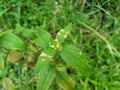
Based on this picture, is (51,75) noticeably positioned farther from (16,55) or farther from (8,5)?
(8,5)

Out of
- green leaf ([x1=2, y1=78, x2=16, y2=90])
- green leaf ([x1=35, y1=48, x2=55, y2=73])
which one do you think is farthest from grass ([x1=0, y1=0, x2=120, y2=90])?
green leaf ([x1=35, y1=48, x2=55, y2=73])

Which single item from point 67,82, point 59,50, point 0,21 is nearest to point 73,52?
point 59,50

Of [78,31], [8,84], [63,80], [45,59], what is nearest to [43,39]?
[45,59]

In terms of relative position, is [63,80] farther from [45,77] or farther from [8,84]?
[8,84]

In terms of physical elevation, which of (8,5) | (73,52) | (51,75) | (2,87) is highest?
(8,5)

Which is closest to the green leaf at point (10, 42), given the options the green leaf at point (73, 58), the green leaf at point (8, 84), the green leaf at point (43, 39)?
the green leaf at point (43, 39)

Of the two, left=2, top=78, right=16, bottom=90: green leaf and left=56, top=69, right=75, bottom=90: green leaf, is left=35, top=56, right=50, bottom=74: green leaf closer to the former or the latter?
left=56, top=69, right=75, bottom=90: green leaf
